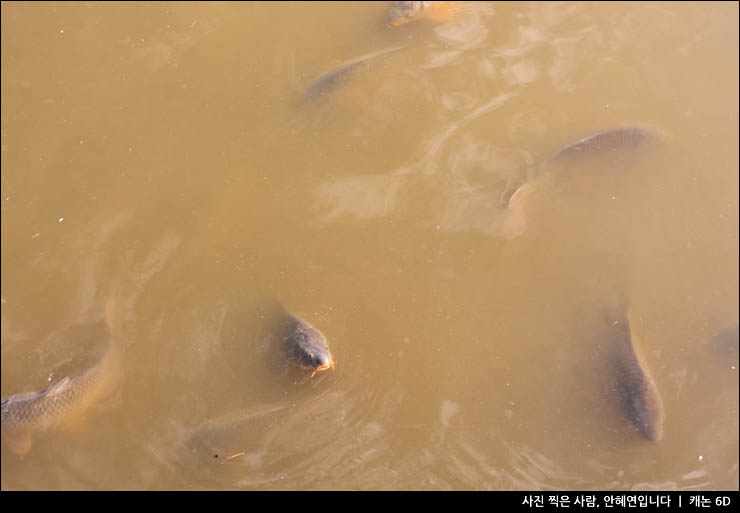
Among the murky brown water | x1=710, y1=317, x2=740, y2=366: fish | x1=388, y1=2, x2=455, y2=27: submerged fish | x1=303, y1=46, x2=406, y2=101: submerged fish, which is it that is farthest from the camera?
x1=388, y1=2, x2=455, y2=27: submerged fish

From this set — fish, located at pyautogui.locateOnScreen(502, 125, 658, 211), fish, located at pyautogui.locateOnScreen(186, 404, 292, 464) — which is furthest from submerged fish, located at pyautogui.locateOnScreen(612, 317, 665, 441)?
fish, located at pyautogui.locateOnScreen(186, 404, 292, 464)

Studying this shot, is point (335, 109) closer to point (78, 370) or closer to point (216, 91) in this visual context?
point (216, 91)

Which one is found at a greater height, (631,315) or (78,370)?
(78,370)

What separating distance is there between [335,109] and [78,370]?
2.01 m

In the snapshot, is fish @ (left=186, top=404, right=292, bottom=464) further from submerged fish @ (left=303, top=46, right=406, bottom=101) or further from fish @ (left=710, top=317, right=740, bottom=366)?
fish @ (left=710, top=317, right=740, bottom=366)

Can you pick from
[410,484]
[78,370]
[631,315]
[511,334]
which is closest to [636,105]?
[631,315]

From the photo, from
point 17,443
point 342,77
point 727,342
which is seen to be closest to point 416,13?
point 342,77

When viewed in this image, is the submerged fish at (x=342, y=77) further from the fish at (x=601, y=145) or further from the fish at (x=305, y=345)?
the fish at (x=305, y=345)

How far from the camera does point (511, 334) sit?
319cm

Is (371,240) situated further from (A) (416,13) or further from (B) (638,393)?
(A) (416,13)

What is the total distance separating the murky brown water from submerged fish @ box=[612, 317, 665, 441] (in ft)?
0.18

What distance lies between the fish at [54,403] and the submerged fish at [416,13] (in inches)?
112

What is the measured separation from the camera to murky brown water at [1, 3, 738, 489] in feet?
9.64

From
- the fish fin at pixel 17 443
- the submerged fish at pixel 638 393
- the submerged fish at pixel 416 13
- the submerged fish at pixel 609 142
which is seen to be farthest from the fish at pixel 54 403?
the submerged fish at pixel 416 13
